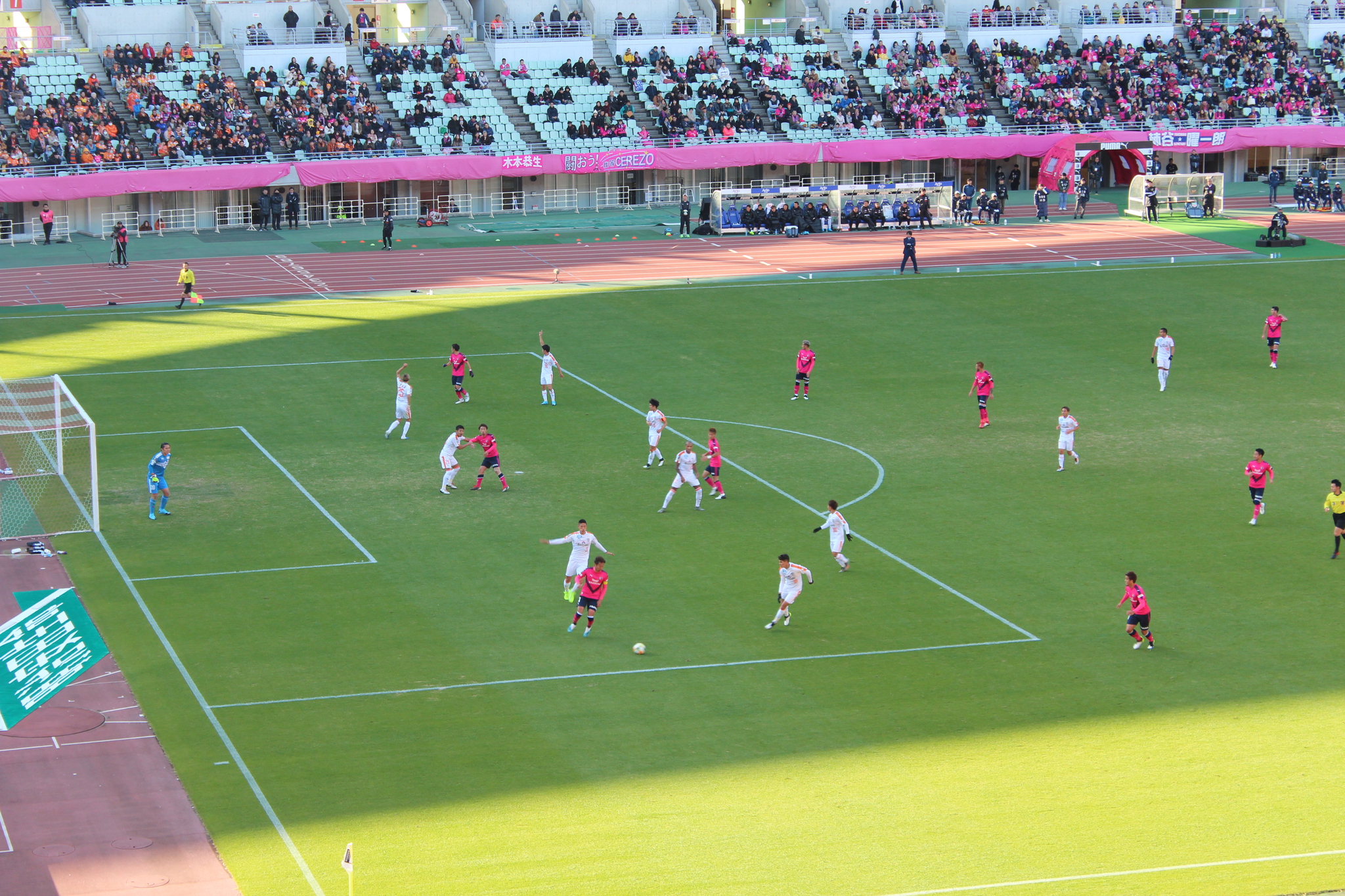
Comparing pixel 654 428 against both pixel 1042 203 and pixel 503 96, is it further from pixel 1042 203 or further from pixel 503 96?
pixel 503 96

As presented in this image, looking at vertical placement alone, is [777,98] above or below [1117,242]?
above

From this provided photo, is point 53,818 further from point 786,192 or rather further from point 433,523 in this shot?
point 786,192

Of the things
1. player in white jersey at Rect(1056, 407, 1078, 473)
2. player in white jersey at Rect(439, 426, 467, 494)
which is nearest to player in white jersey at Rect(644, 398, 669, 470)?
player in white jersey at Rect(439, 426, 467, 494)

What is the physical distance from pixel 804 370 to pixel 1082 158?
4160cm

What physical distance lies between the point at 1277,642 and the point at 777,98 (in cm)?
6038

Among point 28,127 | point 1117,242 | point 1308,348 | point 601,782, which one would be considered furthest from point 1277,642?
point 28,127

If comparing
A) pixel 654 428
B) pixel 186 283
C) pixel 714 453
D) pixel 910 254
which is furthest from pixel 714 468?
pixel 910 254

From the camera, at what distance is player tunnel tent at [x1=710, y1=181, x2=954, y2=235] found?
72.6 m

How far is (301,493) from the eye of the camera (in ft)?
120

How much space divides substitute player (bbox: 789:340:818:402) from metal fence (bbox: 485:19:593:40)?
44.4m

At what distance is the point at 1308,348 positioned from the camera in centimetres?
5134

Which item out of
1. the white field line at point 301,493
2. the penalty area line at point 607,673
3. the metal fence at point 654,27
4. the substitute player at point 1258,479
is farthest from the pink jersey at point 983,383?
the metal fence at point 654,27

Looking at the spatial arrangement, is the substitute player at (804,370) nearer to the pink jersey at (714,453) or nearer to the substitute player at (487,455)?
the pink jersey at (714,453)

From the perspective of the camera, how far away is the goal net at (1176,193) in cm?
7712
